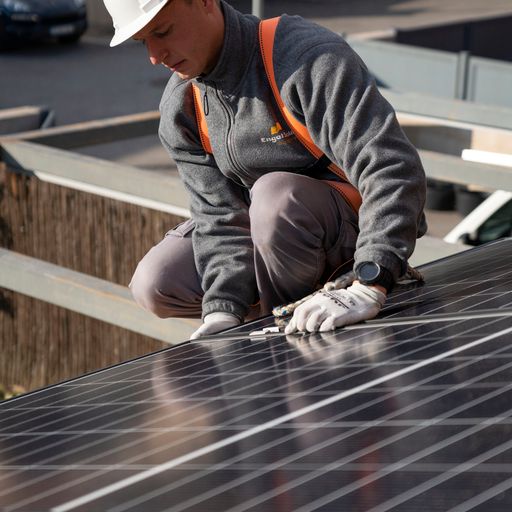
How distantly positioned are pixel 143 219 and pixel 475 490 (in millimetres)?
4879

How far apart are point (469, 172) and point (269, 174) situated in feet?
8.50

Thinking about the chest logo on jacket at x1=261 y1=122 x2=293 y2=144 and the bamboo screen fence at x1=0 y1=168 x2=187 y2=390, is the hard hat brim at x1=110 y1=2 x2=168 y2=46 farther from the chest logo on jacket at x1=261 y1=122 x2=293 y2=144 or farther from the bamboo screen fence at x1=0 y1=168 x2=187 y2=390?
the bamboo screen fence at x1=0 y1=168 x2=187 y2=390

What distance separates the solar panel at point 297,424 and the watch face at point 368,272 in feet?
0.34

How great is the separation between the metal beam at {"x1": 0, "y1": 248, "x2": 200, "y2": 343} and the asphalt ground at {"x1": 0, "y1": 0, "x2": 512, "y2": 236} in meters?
6.55

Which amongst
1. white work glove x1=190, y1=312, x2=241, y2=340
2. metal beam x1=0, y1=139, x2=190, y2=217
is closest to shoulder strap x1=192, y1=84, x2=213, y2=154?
white work glove x1=190, y1=312, x2=241, y2=340

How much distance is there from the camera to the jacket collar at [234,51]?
351 cm

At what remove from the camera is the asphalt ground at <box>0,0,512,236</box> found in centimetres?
1616

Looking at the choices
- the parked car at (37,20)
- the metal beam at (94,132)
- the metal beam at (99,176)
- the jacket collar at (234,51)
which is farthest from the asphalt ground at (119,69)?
the jacket collar at (234,51)

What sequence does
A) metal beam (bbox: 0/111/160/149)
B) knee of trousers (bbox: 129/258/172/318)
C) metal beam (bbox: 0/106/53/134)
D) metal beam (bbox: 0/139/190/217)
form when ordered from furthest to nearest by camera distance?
1. metal beam (bbox: 0/106/53/134)
2. metal beam (bbox: 0/111/160/149)
3. metal beam (bbox: 0/139/190/217)
4. knee of trousers (bbox: 129/258/172/318)

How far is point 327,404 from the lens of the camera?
7.18 ft

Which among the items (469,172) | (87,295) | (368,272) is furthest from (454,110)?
(368,272)

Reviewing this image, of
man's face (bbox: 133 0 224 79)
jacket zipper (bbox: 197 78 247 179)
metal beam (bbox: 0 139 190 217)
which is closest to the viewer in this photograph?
man's face (bbox: 133 0 224 79)

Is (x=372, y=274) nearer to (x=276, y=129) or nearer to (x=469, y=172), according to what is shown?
(x=276, y=129)

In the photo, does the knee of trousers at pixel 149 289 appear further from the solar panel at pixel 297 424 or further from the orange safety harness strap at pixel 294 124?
the solar panel at pixel 297 424
